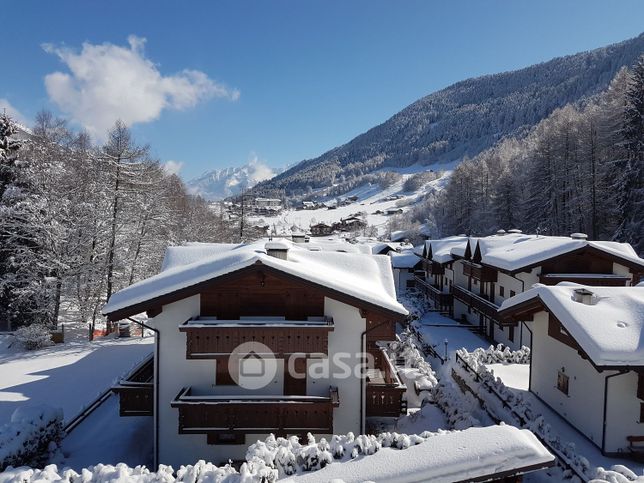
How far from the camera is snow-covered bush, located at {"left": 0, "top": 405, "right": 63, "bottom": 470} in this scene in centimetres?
934

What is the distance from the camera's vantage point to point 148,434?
1354 cm

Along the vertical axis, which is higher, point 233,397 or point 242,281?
point 242,281

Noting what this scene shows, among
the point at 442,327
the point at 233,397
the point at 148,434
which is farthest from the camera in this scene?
the point at 442,327

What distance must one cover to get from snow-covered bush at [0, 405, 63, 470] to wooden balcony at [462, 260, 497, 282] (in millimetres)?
25018

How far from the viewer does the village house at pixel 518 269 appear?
76.0 ft

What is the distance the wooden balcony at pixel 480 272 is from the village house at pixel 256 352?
17.3 metres

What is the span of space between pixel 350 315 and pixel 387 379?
2.74 metres

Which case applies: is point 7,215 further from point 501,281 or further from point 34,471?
point 501,281

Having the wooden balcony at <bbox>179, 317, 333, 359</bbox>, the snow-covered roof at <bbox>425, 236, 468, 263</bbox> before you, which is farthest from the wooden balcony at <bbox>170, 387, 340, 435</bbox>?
the snow-covered roof at <bbox>425, 236, 468, 263</bbox>

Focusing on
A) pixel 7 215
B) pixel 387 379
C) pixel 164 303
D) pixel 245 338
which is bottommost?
pixel 387 379

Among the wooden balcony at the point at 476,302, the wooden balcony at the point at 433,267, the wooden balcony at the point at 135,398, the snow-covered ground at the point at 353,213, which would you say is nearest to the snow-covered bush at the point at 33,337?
the wooden balcony at the point at 135,398

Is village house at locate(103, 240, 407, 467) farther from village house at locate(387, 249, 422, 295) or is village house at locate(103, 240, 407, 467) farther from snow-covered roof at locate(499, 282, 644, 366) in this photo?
village house at locate(387, 249, 422, 295)

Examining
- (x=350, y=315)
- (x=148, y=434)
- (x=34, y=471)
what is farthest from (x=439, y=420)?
(x=34, y=471)

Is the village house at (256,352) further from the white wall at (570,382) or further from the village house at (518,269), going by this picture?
the village house at (518,269)
